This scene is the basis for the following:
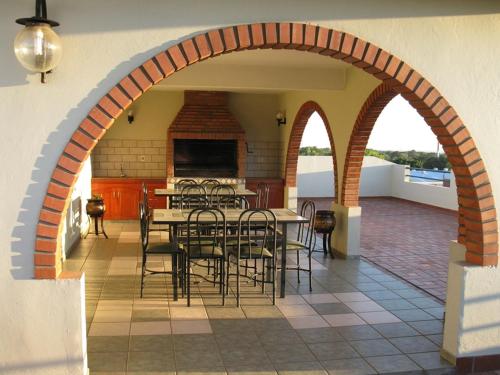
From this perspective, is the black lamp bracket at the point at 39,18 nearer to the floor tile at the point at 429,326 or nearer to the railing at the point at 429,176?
the floor tile at the point at 429,326

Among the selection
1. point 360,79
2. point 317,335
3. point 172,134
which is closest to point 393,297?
point 317,335

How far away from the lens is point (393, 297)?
5508mm

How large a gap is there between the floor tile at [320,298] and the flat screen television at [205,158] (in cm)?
583

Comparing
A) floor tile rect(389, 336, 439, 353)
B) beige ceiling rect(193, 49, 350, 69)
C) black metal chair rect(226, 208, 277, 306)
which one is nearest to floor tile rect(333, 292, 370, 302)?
black metal chair rect(226, 208, 277, 306)

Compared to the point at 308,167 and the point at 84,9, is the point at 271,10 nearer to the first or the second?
the point at 84,9

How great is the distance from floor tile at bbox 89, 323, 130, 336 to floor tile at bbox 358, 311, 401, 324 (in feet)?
7.33

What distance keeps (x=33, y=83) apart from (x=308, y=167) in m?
13.1

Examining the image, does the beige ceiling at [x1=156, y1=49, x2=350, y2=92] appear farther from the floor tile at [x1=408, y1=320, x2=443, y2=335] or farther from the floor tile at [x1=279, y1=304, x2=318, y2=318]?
the floor tile at [x1=408, y1=320, x2=443, y2=335]

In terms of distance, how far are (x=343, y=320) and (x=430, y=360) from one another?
0.97 meters

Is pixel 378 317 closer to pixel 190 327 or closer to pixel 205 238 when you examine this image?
pixel 190 327

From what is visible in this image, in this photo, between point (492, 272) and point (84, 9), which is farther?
point (492, 272)

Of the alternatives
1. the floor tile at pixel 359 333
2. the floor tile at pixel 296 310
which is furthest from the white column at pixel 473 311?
the floor tile at pixel 296 310

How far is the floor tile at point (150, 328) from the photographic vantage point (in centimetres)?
434

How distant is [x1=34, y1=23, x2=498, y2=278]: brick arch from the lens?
10.4 feet
